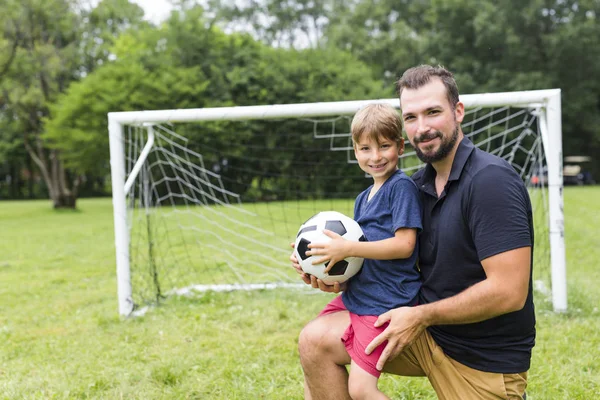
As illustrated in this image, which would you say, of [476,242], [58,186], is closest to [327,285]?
[476,242]

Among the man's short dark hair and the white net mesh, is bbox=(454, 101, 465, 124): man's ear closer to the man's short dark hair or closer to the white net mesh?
the man's short dark hair

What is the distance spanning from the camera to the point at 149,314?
15.6ft

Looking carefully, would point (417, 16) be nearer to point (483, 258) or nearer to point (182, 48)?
point (182, 48)

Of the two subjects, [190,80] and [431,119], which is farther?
[190,80]

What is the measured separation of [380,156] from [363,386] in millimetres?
918

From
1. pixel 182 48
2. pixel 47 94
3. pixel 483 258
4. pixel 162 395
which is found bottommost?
pixel 162 395

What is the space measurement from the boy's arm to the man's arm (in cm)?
21

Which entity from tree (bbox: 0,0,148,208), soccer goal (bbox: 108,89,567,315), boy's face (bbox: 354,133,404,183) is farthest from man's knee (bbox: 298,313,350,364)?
tree (bbox: 0,0,148,208)

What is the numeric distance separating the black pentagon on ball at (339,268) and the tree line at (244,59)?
1780 cm

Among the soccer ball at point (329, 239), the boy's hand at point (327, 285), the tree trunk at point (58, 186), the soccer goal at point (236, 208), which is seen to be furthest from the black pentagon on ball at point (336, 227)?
the tree trunk at point (58, 186)

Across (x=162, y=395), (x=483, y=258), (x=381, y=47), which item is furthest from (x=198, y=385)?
(x=381, y=47)

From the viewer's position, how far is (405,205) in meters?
2.01

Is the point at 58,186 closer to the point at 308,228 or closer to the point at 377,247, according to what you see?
the point at 308,228

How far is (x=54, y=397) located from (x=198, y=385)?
2.78ft
